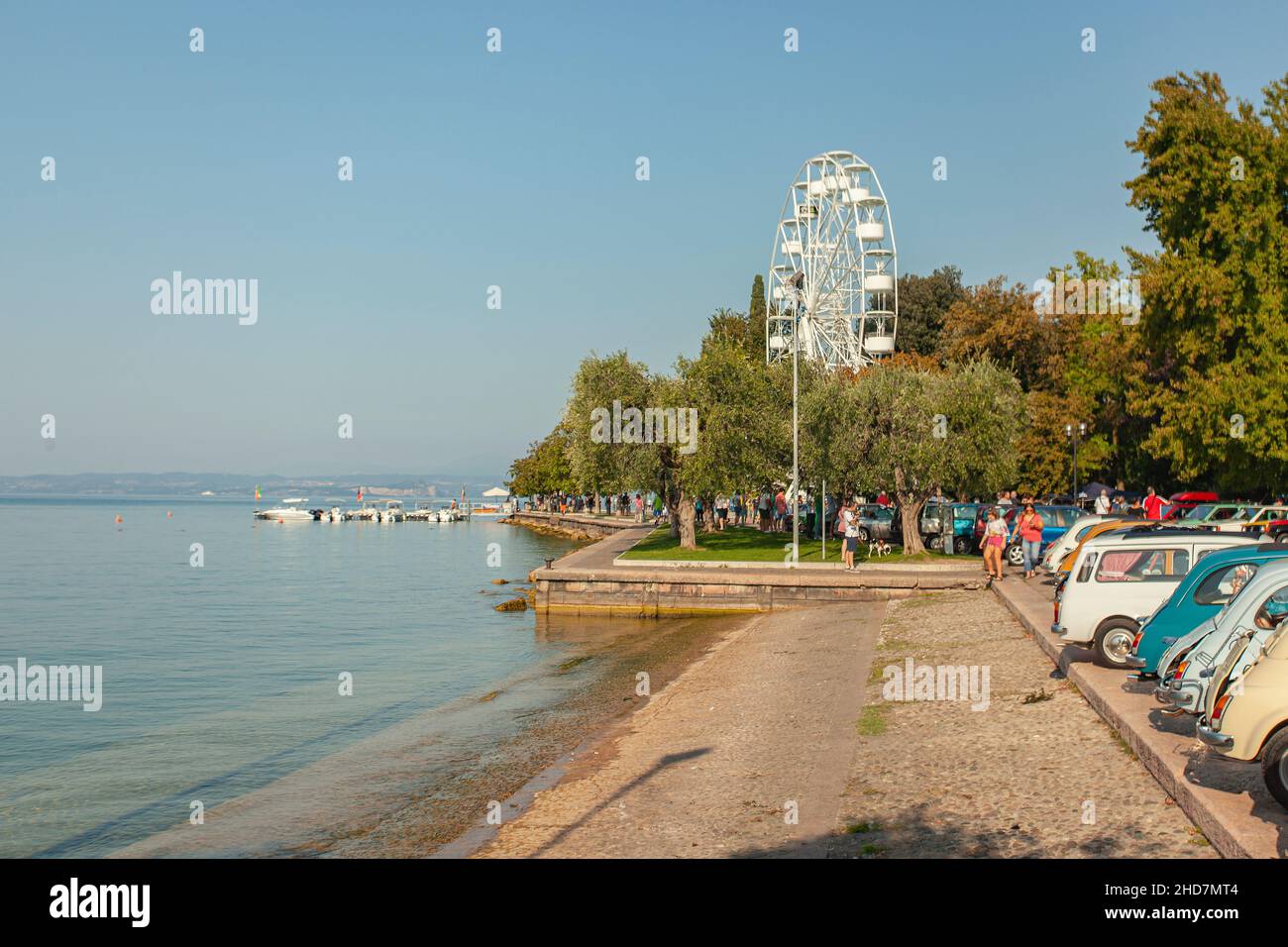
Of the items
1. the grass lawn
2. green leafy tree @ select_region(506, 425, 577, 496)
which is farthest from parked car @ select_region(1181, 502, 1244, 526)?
green leafy tree @ select_region(506, 425, 577, 496)

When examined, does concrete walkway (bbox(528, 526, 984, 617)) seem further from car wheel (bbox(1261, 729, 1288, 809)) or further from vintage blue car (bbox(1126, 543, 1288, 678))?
car wheel (bbox(1261, 729, 1288, 809))

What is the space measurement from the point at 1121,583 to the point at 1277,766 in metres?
8.07

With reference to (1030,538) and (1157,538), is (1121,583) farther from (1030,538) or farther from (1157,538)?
(1030,538)

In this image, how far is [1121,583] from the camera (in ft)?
54.6

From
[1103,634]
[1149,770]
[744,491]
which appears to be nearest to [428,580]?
[744,491]

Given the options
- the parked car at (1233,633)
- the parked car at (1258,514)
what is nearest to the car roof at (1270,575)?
the parked car at (1233,633)

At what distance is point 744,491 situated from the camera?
45.7 meters

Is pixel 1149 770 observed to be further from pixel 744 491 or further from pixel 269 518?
pixel 269 518

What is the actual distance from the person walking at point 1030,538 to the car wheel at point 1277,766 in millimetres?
23253

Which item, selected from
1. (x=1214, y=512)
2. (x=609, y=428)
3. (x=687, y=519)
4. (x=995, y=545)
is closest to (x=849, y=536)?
(x=995, y=545)

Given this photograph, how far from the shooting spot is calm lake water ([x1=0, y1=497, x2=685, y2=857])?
15.1m

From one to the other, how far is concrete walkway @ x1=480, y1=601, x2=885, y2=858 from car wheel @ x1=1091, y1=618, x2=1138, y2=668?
145 inches

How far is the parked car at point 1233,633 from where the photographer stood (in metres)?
10.5

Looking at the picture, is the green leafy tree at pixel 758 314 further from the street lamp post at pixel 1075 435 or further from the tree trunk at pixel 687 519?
the tree trunk at pixel 687 519
